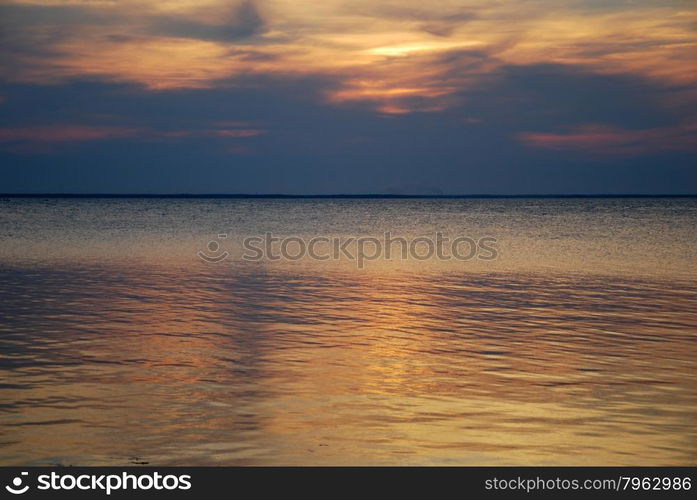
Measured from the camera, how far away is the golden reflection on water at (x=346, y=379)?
325 inches

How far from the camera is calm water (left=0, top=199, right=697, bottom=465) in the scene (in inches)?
327

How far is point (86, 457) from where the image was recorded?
25.8 ft

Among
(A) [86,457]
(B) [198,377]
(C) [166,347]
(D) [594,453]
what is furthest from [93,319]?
(D) [594,453]

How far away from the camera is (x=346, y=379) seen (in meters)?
11.2

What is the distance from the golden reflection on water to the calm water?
0.03 metres

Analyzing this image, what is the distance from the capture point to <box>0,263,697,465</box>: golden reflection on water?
8258 mm

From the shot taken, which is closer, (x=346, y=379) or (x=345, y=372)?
(x=346, y=379)

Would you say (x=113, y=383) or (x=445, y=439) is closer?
(x=445, y=439)

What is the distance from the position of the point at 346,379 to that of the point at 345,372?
0.46m

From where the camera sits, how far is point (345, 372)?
460 inches

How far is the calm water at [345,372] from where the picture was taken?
830 centimetres

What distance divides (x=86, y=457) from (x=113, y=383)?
3014 mm

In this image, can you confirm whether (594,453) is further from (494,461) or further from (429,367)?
(429,367)

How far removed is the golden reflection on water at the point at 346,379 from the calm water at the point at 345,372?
0.11ft
